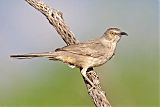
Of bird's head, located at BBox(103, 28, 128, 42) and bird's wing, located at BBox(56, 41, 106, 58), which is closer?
bird's wing, located at BBox(56, 41, 106, 58)

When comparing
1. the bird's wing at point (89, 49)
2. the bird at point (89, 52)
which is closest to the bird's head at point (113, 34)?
the bird at point (89, 52)

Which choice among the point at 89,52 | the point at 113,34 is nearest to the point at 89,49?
the point at 89,52

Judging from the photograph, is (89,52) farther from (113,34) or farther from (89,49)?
(113,34)

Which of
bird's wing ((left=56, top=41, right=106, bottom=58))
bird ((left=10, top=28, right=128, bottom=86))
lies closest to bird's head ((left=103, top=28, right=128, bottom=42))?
bird ((left=10, top=28, right=128, bottom=86))

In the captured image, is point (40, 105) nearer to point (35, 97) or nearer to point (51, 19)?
point (35, 97)

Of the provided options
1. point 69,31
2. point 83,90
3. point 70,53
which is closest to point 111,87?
point 83,90

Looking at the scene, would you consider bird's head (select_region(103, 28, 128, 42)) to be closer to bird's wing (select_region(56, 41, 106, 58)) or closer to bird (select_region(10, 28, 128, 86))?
bird (select_region(10, 28, 128, 86))

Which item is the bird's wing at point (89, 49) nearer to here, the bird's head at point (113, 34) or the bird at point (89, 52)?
the bird at point (89, 52)
